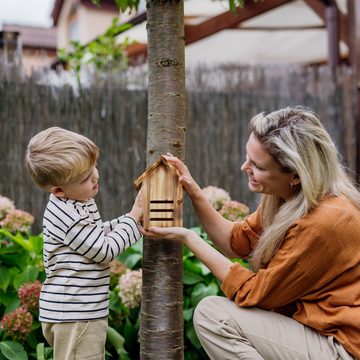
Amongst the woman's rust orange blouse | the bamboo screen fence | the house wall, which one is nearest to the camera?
the woman's rust orange blouse

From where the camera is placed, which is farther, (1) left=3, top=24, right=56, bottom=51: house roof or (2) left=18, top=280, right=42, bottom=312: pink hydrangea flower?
(1) left=3, top=24, right=56, bottom=51: house roof

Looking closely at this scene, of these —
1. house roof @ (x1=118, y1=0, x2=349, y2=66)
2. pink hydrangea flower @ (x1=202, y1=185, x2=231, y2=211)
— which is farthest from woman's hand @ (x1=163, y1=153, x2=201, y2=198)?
house roof @ (x1=118, y1=0, x2=349, y2=66)

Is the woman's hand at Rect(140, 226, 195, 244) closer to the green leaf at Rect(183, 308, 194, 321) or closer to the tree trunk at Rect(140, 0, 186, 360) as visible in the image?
the tree trunk at Rect(140, 0, 186, 360)

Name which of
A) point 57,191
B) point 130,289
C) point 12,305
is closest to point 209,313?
point 57,191

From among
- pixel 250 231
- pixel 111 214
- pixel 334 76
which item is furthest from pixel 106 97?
pixel 250 231

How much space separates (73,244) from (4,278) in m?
1.15

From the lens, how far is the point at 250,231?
2.80 meters

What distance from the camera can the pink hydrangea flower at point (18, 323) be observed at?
2.96 metres

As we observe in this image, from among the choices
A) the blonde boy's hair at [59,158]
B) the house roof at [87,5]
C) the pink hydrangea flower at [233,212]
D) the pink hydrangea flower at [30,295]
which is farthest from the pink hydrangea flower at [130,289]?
the house roof at [87,5]

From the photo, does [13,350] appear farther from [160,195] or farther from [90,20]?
[90,20]

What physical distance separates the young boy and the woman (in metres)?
0.22

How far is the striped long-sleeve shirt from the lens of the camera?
2301mm

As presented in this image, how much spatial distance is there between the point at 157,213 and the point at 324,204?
621mm

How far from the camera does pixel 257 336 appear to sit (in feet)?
7.81
